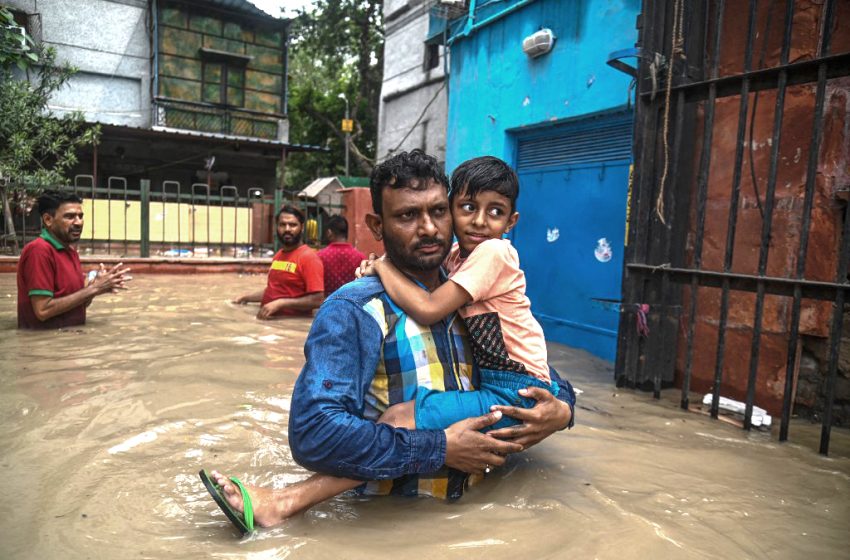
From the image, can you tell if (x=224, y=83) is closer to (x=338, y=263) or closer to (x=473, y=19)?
(x=473, y=19)

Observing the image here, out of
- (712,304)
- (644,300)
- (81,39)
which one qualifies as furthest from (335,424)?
(81,39)

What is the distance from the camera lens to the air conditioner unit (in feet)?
23.7

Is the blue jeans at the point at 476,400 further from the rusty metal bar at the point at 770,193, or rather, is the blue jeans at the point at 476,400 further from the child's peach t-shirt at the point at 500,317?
the rusty metal bar at the point at 770,193

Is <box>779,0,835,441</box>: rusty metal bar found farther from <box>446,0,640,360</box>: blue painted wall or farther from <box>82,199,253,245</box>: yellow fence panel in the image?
<box>82,199,253,245</box>: yellow fence panel

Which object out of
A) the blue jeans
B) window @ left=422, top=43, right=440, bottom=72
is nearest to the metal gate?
the blue jeans

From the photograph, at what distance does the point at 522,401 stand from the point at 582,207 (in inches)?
184

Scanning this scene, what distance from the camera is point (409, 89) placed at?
42.2ft

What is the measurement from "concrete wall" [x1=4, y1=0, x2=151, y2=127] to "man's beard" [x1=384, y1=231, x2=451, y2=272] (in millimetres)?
20252

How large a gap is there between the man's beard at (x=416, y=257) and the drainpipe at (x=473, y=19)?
6.47 m

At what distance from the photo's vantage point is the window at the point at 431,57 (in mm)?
12109

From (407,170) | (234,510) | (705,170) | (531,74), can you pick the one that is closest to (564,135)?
(531,74)

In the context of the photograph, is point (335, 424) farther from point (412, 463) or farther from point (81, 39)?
point (81, 39)

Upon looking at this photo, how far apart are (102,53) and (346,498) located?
21.7 meters

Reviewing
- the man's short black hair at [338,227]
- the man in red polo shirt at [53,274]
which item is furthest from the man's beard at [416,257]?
the man's short black hair at [338,227]
